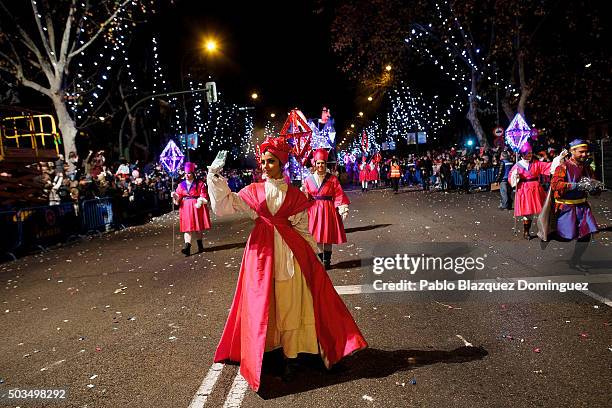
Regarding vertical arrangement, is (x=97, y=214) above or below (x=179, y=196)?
below

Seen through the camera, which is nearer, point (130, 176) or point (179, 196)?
point (179, 196)

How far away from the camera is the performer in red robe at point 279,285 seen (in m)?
3.99

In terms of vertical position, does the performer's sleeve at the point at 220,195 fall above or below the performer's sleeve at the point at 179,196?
above

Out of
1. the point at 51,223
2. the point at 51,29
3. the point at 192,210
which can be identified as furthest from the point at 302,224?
the point at 51,29

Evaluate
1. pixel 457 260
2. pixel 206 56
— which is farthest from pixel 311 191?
pixel 206 56

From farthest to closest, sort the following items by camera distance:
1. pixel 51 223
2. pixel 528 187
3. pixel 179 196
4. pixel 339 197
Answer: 1. pixel 51 223
2. pixel 179 196
3. pixel 528 187
4. pixel 339 197

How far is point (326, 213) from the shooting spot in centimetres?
863

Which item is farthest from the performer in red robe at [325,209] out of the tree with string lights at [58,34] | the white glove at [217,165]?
the tree with string lights at [58,34]

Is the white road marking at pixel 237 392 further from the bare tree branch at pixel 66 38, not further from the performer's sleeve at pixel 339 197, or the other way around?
the bare tree branch at pixel 66 38

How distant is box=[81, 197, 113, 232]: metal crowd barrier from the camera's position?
15.8m

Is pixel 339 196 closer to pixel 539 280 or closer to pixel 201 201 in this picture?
pixel 201 201

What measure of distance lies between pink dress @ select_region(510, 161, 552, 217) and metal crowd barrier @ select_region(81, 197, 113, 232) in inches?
492

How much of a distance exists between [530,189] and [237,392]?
28.3 feet

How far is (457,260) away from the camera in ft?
29.0
